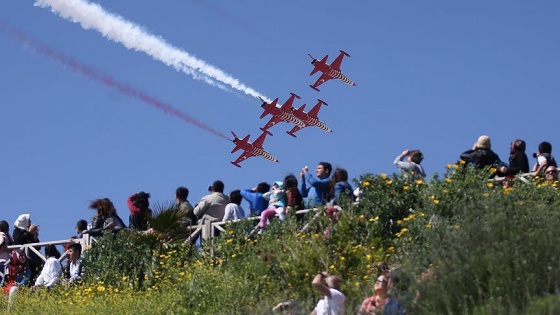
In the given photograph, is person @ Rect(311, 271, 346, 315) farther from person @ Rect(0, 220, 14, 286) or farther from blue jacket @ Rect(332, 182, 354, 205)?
person @ Rect(0, 220, 14, 286)

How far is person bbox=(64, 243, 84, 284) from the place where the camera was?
94.1 feet

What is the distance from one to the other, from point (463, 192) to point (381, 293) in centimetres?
515

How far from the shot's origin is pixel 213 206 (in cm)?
2816

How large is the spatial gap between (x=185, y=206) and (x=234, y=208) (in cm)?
128

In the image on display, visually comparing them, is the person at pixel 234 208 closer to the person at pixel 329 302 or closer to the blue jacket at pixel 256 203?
the blue jacket at pixel 256 203

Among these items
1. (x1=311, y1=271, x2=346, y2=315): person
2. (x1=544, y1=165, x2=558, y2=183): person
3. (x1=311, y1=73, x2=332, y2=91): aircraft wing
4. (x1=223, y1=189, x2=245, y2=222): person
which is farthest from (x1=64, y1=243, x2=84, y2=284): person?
(x1=311, y1=73, x2=332, y2=91): aircraft wing

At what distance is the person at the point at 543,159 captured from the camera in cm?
2542

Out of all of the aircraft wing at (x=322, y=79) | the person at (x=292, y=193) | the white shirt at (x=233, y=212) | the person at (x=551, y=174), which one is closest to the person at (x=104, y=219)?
the white shirt at (x=233, y=212)

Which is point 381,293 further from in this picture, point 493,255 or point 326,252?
point 326,252

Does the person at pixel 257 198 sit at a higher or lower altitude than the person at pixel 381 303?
higher

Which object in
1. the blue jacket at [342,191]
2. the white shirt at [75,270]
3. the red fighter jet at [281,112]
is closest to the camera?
the blue jacket at [342,191]

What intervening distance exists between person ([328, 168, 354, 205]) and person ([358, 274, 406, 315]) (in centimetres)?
551

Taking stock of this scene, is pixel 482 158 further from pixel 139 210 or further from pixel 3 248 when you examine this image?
pixel 3 248

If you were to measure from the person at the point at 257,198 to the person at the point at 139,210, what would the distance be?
2.10 meters
